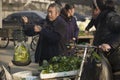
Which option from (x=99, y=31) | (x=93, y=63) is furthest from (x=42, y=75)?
(x=99, y=31)

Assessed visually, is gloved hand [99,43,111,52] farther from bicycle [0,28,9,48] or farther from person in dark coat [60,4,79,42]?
bicycle [0,28,9,48]

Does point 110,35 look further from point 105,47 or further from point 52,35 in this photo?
point 52,35

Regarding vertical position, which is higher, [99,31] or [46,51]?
[99,31]

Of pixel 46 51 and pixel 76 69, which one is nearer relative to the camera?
pixel 76 69

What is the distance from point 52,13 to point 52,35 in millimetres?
368

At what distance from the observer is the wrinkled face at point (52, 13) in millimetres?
6411

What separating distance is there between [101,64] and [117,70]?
32 centimetres

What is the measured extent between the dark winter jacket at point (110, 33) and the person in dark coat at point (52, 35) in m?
0.86

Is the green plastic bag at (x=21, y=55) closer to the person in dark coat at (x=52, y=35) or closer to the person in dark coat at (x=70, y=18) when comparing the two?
the person in dark coat at (x=52, y=35)

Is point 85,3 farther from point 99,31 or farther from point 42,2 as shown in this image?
Answer: point 99,31

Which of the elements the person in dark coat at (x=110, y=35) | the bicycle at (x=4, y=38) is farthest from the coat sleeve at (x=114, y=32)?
the bicycle at (x=4, y=38)

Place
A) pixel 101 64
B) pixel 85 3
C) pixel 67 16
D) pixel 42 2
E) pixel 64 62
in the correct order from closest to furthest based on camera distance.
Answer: pixel 101 64 < pixel 64 62 < pixel 67 16 < pixel 42 2 < pixel 85 3

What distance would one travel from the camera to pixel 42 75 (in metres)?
5.10

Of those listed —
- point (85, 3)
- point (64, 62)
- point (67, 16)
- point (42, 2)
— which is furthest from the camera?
point (85, 3)
